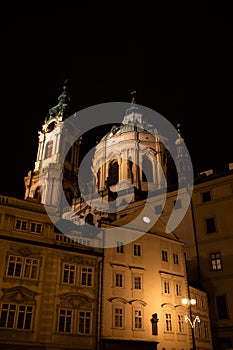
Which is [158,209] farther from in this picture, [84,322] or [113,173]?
[113,173]

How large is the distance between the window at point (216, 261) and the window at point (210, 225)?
2.83 metres

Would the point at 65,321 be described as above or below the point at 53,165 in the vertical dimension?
below

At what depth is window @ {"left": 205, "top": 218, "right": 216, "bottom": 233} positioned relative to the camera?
41.6 metres

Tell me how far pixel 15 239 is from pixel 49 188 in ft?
121

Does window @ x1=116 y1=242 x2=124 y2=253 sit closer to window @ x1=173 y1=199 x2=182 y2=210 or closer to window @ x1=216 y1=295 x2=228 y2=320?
window @ x1=216 y1=295 x2=228 y2=320

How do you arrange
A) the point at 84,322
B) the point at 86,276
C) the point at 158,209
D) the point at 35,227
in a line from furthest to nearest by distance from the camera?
the point at 158,209 < the point at 35,227 < the point at 86,276 < the point at 84,322

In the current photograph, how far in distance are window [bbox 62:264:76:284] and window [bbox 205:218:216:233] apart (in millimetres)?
19097

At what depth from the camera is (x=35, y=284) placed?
26.8 meters

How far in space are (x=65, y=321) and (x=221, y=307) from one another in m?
18.4

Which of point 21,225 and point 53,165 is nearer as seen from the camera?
point 21,225

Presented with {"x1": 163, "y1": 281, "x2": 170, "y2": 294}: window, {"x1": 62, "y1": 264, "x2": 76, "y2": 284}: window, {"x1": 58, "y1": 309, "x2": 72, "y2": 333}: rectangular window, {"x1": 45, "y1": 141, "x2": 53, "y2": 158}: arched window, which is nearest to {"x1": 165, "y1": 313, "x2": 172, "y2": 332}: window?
{"x1": 163, "y1": 281, "x2": 170, "y2": 294}: window

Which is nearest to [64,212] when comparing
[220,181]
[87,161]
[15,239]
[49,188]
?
[49,188]

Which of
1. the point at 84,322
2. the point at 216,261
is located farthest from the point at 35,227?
the point at 216,261

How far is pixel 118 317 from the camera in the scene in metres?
29.1
